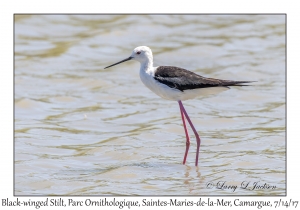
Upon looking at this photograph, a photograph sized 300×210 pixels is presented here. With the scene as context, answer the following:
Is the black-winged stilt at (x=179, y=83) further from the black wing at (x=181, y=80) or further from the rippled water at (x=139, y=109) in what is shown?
the rippled water at (x=139, y=109)

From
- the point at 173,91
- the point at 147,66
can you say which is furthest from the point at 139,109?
the point at 173,91

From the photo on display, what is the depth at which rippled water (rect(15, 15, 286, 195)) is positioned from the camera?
890cm

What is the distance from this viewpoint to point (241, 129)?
1110cm

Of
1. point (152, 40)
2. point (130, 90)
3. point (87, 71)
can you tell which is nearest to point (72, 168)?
point (130, 90)

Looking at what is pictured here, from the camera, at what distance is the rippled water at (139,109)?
8898 mm

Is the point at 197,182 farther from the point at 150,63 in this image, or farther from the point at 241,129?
the point at 241,129

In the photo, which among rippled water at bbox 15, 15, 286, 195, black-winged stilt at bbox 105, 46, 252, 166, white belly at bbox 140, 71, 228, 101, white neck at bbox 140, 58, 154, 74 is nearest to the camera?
rippled water at bbox 15, 15, 286, 195

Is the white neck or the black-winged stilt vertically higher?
the white neck

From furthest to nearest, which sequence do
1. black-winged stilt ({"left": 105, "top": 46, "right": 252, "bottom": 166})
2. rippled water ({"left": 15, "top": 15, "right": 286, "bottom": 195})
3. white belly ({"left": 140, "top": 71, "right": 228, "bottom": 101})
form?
white belly ({"left": 140, "top": 71, "right": 228, "bottom": 101}) → black-winged stilt ({"left": 105, "top": 46, "right": 252, "bottom": 166}) → rippled water ({"left": 15, "top": 15, "right": 286, "bottom": 195})

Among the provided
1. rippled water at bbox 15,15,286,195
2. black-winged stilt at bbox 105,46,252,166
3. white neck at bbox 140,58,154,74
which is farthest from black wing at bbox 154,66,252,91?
rippled water at bbox 15,15,286,195

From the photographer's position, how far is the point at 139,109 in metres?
12.3

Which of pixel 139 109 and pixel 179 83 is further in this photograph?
pixel 139 109

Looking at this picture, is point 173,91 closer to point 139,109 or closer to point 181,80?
point 181,80

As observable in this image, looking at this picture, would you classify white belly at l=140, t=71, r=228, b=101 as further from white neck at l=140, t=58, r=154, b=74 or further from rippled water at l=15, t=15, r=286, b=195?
rippled water at l=15, t=15, r=286, b=195
